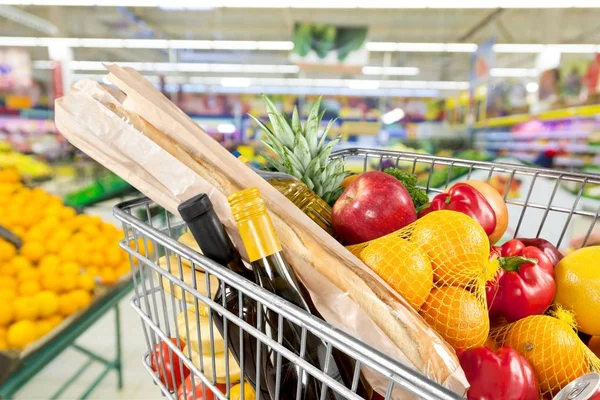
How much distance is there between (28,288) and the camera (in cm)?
145

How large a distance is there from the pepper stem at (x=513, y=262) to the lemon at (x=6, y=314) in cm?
149

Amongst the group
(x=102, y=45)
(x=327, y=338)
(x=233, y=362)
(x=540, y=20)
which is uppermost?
(x=540, y=20)

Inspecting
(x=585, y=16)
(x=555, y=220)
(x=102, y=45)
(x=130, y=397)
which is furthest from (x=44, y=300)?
(x=585, y=16)

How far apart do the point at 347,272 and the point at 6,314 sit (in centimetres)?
133

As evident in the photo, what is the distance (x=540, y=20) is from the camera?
36.8 feet

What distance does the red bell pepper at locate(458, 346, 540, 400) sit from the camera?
54cm

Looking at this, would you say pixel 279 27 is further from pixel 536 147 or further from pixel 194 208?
pixel 194 208

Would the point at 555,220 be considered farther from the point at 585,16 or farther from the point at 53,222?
the point at 585,16

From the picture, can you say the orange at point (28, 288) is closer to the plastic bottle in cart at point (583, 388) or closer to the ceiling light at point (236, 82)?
the plastic bottle in cart at point (583, 388)

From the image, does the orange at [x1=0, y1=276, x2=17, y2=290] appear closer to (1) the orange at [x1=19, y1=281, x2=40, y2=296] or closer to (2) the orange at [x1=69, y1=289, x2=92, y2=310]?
(1) the orange at [x1=19, y1=281, x2=40, y2=296]

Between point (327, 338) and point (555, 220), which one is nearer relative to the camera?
point (327, 338)

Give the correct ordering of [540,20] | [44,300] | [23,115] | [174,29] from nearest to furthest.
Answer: [44,300] → [23,115] → [540,20] → [174,29]

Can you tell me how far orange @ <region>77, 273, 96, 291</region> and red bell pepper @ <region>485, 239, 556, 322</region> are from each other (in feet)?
4.67

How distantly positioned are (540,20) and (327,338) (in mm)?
13663
